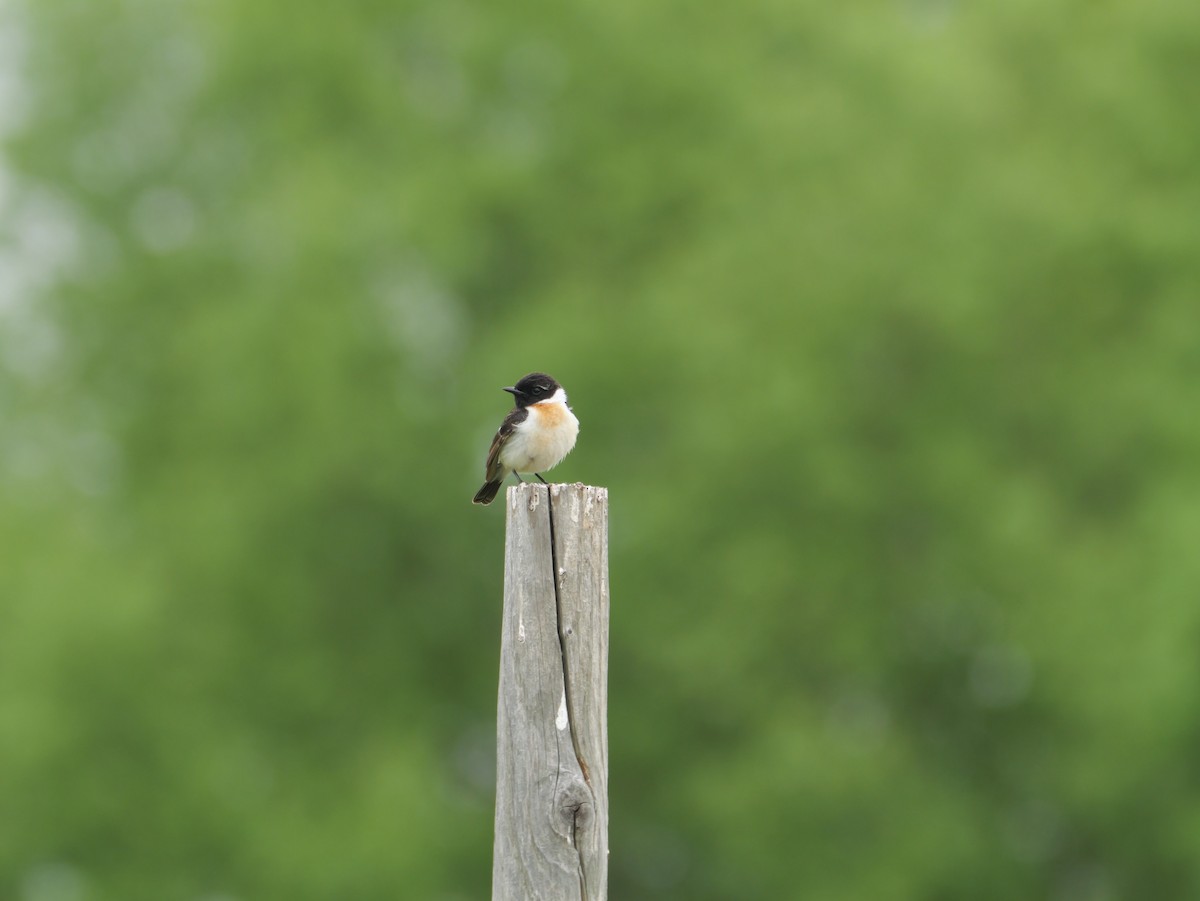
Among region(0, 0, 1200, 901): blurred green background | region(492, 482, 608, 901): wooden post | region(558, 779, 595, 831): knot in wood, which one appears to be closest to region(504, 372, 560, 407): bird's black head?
region(492, 482, 608, 901): wooden post

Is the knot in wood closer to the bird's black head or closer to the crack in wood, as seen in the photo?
the crack in wood

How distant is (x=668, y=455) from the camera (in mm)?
19062

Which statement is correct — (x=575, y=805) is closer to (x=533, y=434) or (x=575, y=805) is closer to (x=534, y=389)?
(x=533, y=434)


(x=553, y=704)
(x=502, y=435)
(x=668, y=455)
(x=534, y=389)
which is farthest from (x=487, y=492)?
(x=668, y=455)

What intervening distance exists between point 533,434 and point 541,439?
5 cm

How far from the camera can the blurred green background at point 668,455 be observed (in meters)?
18.5

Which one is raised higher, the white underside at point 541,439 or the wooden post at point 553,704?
the white underside at point 541,439

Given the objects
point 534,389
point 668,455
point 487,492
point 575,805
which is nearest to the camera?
point 575,805

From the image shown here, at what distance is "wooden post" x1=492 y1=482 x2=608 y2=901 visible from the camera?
5.60 m

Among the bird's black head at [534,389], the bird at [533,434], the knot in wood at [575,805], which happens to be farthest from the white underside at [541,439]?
the knot in wood at [575,805]

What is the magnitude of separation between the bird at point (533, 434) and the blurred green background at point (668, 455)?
927 centimetres

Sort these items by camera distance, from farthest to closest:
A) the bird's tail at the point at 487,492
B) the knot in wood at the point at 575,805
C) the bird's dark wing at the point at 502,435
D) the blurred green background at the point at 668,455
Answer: the blurred green background at the point at 668,455
the bird's tail at the point at 487,492
the bird's dark wing at the point at 502,435
the knot in wood at the point at 575,805

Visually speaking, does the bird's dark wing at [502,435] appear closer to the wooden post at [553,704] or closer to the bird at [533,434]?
the bird at [533,434]

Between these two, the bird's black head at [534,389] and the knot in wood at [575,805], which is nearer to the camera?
the knot in wood at [575,805]
